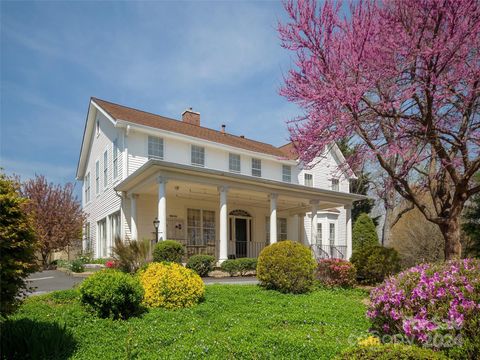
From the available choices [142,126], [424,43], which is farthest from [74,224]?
[424,43]

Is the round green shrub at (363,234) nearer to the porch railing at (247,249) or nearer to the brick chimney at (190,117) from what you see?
the porch railing at (247,249)

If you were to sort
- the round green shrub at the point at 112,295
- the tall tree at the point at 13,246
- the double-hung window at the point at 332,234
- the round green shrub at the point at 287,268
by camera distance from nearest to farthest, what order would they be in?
the tall tree at the point at 13,246 → the round green shrub at the point at 112,295 → the round green shrub at the point at 287,268 → the double-hung window at the point at 332,234

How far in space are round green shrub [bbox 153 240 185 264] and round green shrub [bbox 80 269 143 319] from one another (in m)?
5.43

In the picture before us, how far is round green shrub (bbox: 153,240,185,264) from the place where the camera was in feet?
41.4

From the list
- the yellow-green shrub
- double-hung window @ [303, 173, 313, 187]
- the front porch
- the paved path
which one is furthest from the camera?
double-hung window @ [303, 173, 313, 187]

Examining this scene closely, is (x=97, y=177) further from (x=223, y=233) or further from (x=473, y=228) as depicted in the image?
(x=473, y=228)

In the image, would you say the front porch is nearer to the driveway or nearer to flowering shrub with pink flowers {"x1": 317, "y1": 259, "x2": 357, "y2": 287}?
the driveway

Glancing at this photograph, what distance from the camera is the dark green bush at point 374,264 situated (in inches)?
519

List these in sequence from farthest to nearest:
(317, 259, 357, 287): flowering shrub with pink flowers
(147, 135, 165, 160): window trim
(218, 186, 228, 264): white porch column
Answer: (147, 135, 165, 160): window trim, (218, 186, 228, 264): white porch column, (317, 259, 357, 287): flowering shrub with pink flowers

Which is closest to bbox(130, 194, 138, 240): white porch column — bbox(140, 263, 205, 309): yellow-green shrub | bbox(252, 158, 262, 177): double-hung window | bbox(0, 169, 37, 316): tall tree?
bbox(252, 158, 262, 177): double-hung window

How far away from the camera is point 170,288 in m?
7.89

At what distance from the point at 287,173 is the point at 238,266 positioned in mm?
10219

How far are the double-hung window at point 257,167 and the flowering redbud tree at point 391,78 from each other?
40.4 ft

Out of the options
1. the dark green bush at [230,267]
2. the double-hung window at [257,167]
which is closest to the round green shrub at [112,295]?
the dark green bush at [230,267]
